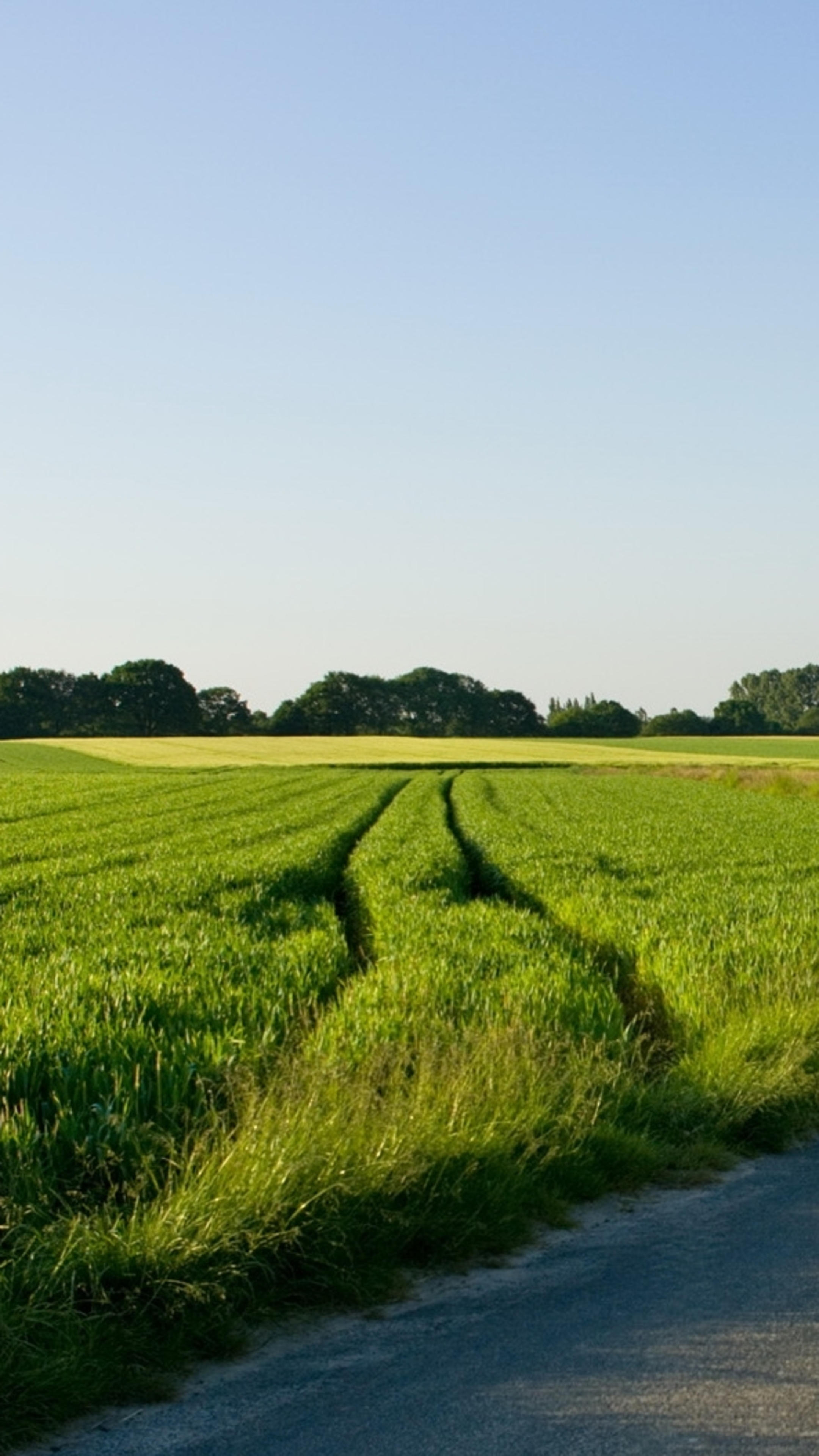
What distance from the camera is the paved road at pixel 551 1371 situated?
4844 millimetres

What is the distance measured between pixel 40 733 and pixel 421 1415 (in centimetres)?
14014

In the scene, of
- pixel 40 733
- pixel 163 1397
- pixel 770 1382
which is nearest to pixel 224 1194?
pixel 163 1397

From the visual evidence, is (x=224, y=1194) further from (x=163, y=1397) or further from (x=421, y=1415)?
(x=421, y=1415)

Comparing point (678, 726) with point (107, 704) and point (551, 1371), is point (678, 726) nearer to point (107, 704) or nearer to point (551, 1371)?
point (107, 704)

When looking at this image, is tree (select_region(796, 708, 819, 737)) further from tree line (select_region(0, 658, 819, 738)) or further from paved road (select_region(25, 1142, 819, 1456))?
paved road (select_region(25, 1142, 819, 1456))

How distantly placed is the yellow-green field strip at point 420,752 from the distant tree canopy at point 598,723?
30775 millimetres

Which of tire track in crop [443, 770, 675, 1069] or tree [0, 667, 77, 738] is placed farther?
tree [0, 667, 77, 738]

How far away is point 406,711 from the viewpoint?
162m

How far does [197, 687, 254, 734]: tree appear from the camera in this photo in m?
152

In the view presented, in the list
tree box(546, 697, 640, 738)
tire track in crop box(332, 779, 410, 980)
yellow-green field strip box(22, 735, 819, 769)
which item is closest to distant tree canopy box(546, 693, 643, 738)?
tree box(546, 697, 640, 738)

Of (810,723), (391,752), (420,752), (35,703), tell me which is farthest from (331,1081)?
(810,723)

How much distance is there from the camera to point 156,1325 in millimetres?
5730

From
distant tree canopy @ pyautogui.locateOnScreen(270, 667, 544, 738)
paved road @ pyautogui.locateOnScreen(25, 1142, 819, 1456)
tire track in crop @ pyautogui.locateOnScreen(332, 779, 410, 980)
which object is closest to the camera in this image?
paved road @ pyautogui.locateOnScreen(25, 1142, 819, 1456)

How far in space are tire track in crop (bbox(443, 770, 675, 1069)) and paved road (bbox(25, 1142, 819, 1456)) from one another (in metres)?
3.24
